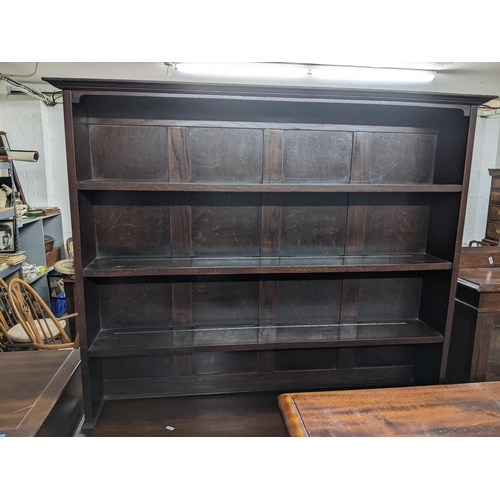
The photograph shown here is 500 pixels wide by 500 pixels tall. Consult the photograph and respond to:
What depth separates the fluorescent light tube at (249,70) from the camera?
312 centimetres

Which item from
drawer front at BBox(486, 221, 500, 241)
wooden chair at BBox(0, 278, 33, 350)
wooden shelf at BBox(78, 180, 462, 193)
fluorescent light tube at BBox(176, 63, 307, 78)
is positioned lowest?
wooden chair at BBox(0, 278, 33, 350)

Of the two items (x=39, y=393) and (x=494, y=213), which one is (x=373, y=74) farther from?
(x=39, y=393)

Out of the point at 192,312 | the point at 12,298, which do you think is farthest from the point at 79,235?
the point at 12,298

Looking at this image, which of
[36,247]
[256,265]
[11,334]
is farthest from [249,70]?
[11,334]

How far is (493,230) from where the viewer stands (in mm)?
4664

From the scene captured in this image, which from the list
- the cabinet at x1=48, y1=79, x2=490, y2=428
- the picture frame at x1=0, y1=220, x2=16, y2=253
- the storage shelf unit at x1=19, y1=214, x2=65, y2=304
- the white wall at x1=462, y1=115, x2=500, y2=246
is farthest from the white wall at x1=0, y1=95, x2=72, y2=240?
the white wall at x1=462, y1=115, x2=500, y2=246

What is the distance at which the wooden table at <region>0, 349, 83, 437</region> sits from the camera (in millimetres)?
1058

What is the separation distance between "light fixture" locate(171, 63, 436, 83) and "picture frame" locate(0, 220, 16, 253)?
6.19 ft

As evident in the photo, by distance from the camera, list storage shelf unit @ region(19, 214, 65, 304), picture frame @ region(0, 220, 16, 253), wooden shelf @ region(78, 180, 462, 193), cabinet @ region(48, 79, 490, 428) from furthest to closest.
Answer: storage shelf unit @ region(19, 214, 65, 304)
picture frame @ region(0, 220, 16, 253)
cabinet @ region(48, 79, 490, 428)
wooden shelf @ region(78, 180, 462, 193)

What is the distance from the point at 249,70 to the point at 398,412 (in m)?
3.15

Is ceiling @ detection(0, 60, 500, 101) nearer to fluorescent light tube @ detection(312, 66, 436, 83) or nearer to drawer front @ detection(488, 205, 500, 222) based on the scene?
fluorescent light tube @ detection(312, 66, 436, 83)

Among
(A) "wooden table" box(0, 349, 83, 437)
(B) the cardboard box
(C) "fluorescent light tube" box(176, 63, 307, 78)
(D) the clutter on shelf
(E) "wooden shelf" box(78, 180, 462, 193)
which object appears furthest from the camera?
(B) the cardboard box

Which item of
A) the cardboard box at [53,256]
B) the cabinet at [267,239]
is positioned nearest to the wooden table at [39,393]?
the cabinet at [267,239]

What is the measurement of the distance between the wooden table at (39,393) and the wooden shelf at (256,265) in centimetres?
43
